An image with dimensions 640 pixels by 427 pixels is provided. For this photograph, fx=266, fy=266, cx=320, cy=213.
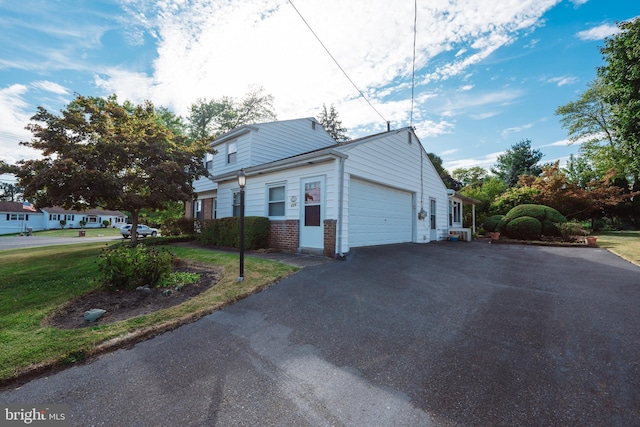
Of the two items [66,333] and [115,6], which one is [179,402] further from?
[115,6]

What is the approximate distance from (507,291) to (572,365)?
2495 millimetres

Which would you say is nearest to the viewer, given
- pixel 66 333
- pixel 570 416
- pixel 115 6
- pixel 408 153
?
pixel 570 416

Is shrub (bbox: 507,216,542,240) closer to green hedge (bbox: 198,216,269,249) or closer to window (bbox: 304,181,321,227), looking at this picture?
window (bbox: 304,181,321,227)

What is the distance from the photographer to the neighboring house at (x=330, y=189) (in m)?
8.11

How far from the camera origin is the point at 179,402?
2145 mm

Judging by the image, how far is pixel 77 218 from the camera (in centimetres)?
4662

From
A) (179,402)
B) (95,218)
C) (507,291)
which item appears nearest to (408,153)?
(507,291)

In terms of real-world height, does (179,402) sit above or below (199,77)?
below

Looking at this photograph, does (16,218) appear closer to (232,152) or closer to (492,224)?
(232,152)

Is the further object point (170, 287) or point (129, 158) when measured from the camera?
point (129, 158)

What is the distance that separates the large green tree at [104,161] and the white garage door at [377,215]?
23.9ft

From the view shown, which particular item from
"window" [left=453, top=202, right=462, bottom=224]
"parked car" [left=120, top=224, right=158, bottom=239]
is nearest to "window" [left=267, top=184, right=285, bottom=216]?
"window" [left=453, top=202, right=462, bottom=224]

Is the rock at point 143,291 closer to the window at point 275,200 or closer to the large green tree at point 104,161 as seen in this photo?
the window at point 275,200

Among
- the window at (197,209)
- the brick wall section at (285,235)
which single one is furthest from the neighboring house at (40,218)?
the brick wall section at (285,235)
